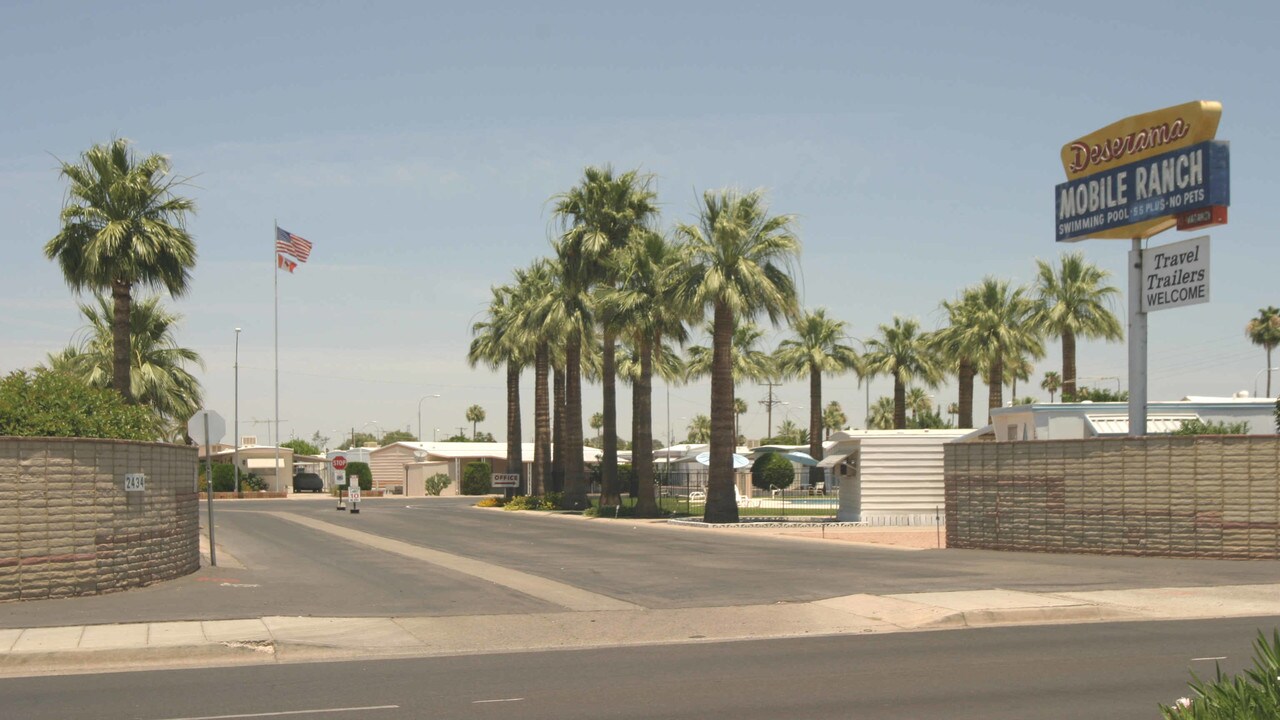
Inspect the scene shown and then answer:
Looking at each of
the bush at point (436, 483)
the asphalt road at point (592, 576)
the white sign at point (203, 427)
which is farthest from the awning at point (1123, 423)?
the bush at point (436, 483)

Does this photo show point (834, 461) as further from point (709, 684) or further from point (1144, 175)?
point (709, 684)

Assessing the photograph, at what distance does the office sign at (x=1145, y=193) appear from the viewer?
2289 centimetres

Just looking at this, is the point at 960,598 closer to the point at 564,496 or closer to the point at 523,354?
the point at 564,496

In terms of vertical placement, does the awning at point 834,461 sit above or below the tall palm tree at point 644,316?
below

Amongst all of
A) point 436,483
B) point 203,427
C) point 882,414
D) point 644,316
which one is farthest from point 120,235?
point 882,414

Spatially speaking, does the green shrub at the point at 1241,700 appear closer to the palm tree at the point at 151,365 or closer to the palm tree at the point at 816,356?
the palm tree at the point at 151,365

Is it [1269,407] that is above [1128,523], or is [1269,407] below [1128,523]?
above

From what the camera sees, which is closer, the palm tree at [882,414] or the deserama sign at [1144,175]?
the deserama sign at [1144,175]

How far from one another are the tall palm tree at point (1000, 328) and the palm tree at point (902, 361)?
899 centimetres

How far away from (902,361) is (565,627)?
2017 inches

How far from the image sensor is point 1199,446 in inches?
→ 877

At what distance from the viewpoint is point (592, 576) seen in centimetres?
2084

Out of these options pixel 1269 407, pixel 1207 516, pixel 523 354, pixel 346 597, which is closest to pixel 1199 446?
pixel 1207 516

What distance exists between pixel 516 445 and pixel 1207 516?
45.2m
